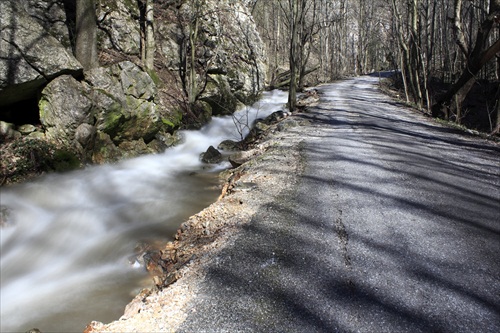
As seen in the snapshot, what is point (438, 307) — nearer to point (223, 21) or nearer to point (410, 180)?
point (410, 180)

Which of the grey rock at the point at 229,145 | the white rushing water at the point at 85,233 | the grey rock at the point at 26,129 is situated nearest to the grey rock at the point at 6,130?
the grey rock at the point at 26,129

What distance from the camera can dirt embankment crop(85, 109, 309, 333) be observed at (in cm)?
257

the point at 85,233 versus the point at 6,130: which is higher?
the point at 6,130

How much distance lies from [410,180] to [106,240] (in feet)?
18.3

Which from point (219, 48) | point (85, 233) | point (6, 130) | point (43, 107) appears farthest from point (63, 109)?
point (219, 48)

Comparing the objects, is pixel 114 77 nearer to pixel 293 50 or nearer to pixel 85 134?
pixel 85 134

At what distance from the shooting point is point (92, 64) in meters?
9.80

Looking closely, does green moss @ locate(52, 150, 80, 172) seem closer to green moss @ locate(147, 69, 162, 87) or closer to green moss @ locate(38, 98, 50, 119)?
green moss @ locate(38, 98, 50, 119)

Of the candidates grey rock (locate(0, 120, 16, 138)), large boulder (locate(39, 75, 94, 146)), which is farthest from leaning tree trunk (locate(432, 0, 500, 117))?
grey rock (locate(0, 120, 16, 138))

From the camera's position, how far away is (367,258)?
3.28m

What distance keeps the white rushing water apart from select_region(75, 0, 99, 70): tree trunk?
10.8ft

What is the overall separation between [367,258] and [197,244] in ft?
6.33

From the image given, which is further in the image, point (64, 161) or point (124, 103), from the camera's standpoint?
point (124, 103)

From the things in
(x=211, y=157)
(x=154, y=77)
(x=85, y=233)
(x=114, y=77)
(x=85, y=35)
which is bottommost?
(x=85, y=233)
